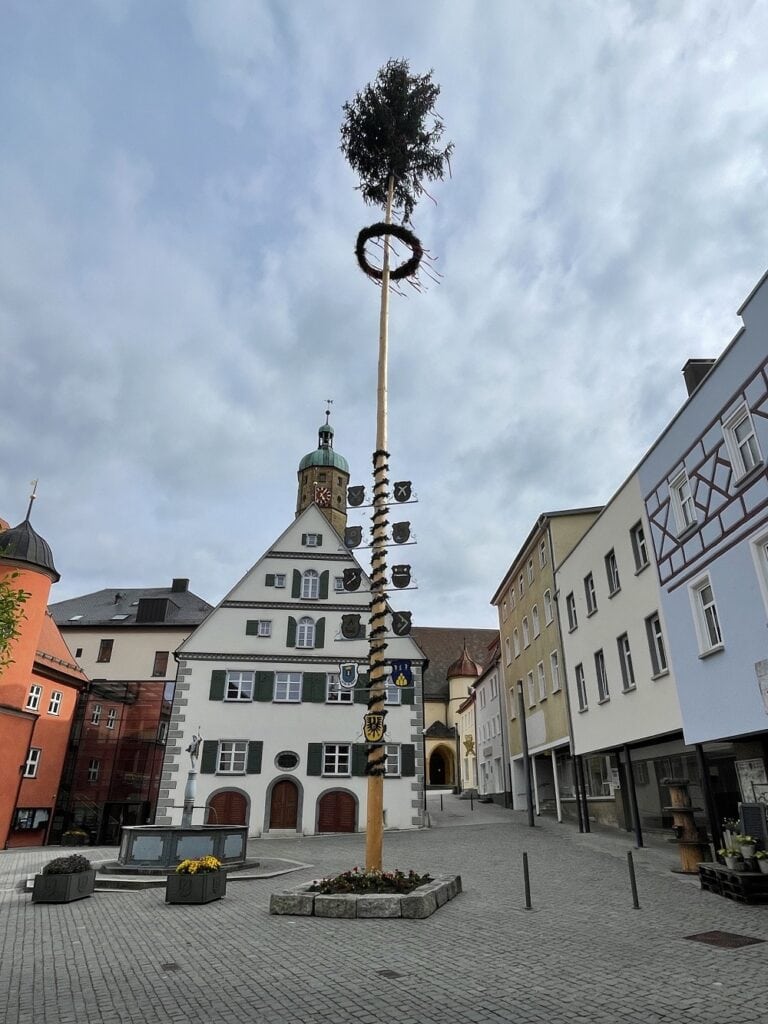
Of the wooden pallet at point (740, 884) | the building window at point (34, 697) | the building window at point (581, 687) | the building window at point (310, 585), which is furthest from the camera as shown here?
the building window at point (310, 585)

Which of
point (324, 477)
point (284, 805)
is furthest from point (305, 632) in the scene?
point (324, 477)

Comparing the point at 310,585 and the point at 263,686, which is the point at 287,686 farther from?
the point at 310,585

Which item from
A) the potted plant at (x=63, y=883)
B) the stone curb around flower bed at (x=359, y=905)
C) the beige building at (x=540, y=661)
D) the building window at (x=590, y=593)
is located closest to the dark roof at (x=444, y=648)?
the beige building at (x=540, y=661)

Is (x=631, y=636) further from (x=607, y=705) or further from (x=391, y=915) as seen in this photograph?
(x=391, y=915)

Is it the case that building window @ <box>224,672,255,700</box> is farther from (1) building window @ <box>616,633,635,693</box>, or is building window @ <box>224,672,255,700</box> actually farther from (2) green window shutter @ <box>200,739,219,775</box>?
(1) building window @ <box>616,633,635,693</box>

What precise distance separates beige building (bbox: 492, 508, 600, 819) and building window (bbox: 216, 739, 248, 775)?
12258 mm

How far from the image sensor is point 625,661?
20.8m

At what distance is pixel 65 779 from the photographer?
34781 mm

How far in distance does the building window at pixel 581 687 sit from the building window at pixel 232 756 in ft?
47.7

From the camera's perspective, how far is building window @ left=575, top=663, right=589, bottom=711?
2431 centimetres

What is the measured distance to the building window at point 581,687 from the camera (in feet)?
79.8

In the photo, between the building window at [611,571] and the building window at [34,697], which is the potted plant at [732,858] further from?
the building window at [34,697]

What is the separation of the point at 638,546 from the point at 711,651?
552 cm

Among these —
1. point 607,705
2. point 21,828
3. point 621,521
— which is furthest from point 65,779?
point 621,521
